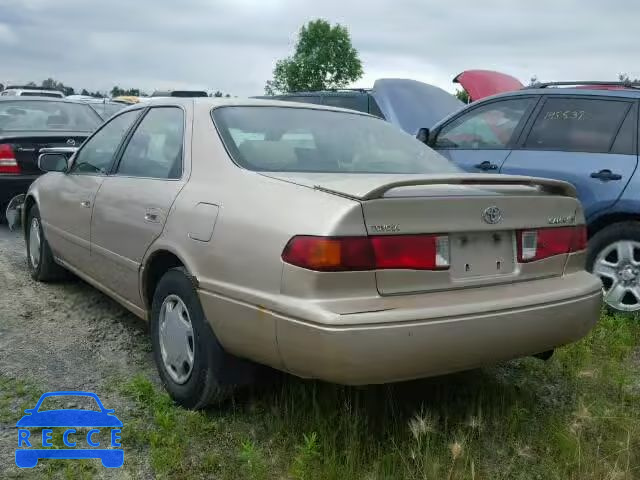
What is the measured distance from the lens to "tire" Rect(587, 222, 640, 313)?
15.4ft

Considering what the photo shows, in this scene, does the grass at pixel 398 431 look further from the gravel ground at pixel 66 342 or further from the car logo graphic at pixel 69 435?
the gravel ground at pixel 66 342

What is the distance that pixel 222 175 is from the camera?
10.4 ft

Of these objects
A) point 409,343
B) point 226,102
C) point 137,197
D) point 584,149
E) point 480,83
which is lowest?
point 409,343

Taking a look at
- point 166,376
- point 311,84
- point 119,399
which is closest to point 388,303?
point 166,376

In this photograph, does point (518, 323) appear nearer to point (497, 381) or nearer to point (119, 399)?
point (497, 381)

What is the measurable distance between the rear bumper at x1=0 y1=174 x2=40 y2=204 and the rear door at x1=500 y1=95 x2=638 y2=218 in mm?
4991

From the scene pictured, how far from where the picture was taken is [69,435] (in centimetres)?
300

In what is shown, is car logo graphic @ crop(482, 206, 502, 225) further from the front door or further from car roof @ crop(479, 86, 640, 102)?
car roof @ crop(479, 86, 640, 102)

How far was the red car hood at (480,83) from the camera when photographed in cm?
955

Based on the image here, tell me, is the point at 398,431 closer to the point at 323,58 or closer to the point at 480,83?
the point at 480,83

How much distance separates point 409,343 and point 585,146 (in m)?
3.24

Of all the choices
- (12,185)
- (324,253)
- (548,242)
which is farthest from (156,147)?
(12,185)

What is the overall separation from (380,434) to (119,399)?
1.27 meters

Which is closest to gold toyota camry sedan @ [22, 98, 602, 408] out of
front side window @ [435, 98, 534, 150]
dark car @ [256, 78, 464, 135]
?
front side window @ [435, 98, 534, 150]
